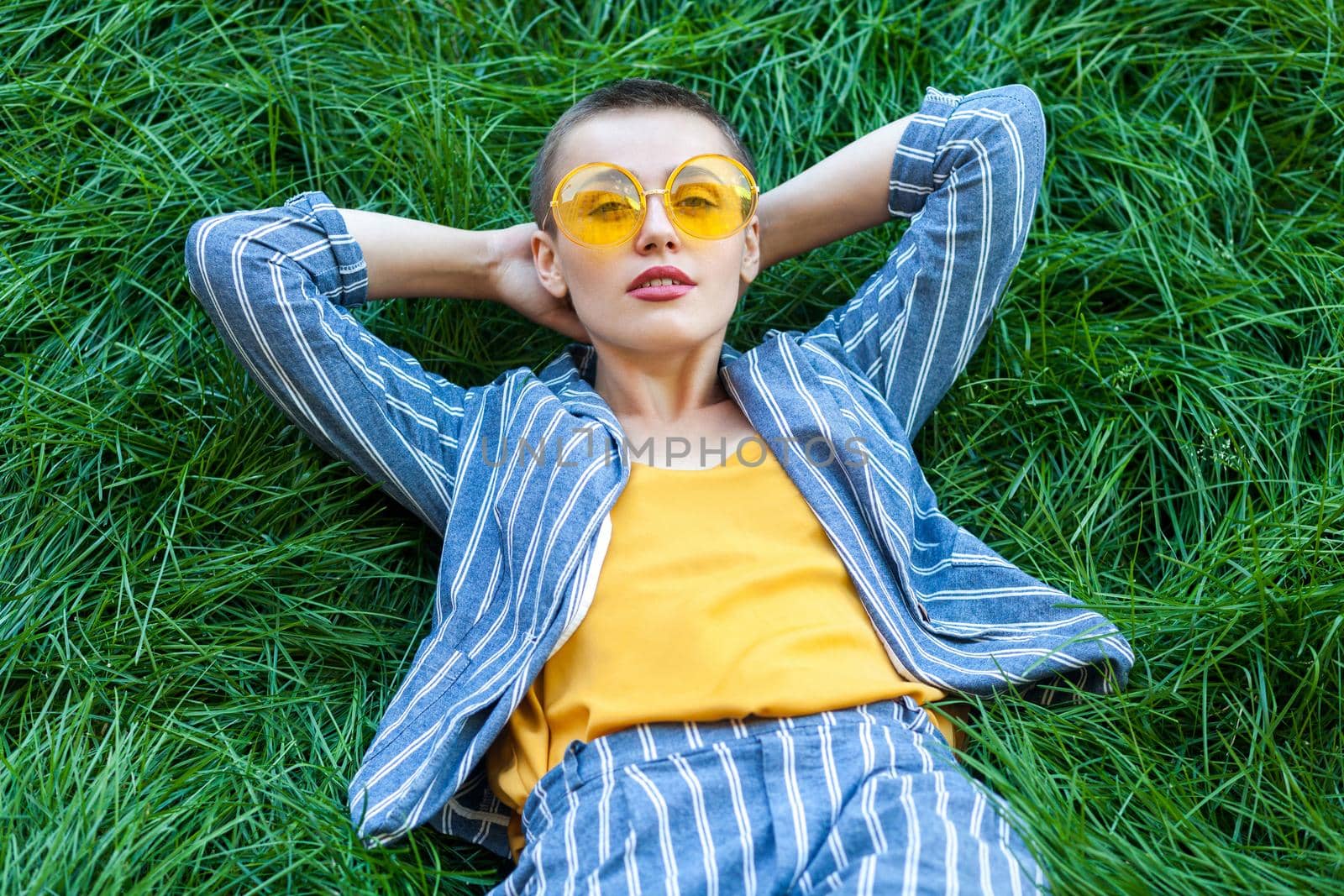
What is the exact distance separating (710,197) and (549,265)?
1.44 feet

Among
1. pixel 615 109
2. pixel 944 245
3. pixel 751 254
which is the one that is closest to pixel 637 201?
pixel 615 109

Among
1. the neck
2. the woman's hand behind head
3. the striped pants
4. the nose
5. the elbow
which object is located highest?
the elbow

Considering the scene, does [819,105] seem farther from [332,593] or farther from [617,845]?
[617,845]

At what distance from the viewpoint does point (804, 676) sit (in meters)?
2.10

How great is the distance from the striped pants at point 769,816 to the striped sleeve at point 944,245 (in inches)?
30.0

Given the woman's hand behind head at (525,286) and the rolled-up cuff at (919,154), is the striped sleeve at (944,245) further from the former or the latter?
the woman's hand behind head at (525,286)

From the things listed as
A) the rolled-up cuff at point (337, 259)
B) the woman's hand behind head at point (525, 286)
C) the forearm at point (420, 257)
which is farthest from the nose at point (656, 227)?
the rolled-up cuff at point (337, 259)

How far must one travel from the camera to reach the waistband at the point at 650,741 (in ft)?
6.74

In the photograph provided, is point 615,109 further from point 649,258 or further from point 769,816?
point 769,816

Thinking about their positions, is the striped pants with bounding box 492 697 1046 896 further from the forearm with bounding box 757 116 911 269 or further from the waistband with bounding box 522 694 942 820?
the forearm with bounding box 757 116 911 269

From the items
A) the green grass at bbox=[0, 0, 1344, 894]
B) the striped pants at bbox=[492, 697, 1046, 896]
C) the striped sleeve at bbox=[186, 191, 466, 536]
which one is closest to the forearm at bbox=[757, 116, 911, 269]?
the green grass at bbox=[0, 0, 1344, 894]

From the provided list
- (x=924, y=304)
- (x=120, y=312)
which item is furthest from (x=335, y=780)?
(x=924, y=304)

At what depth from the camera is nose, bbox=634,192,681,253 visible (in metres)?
2.28

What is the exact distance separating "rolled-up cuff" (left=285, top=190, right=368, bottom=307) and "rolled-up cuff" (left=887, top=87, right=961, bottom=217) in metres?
1.16
